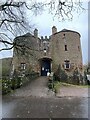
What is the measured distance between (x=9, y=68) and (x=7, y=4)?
24097 millimetres

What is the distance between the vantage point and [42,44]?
117ft

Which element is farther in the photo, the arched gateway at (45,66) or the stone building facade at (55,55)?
the arched gateway at (45,66)

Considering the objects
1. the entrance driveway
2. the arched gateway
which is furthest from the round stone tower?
the entrance driveway

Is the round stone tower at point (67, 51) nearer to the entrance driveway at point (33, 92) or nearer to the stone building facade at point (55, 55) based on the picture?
the stone building facade at point (55, 55)

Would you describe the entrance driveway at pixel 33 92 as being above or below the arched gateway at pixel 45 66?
below

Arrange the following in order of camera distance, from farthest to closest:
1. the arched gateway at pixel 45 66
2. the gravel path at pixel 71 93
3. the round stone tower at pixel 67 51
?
the arched gateway at pixel 45 66 → the round stone tower at pixel 67 51 → the gravel path at pixel 71 93

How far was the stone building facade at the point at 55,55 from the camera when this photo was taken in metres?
34.3

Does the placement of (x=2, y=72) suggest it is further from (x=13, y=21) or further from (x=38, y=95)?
(x=13, y=21)

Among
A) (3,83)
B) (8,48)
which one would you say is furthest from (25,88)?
(8,48)

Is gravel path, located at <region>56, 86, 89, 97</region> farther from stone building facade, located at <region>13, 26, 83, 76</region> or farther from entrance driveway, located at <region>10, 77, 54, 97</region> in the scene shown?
stone building facade, located at <region>13, 26, 83, 76</region>

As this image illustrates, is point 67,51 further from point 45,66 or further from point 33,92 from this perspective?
point 33,92

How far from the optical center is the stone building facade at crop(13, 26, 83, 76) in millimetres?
34281

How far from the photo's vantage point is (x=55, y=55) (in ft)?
115

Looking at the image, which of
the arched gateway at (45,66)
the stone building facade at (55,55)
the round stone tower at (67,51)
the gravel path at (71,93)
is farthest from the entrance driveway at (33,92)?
the arched gateway at (45,66)
